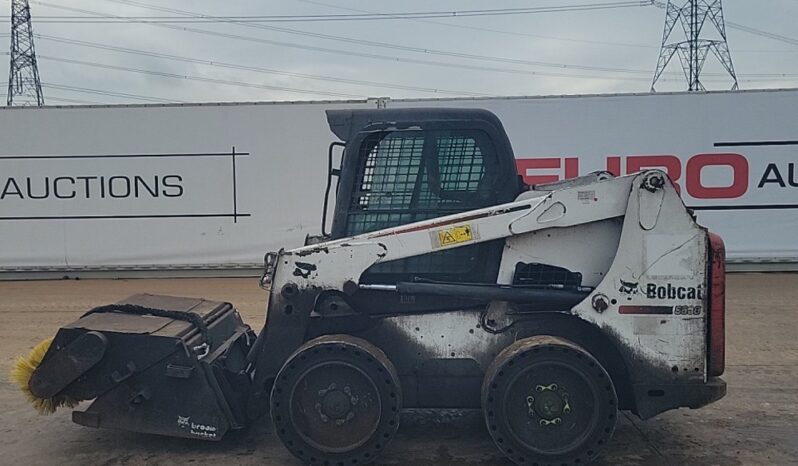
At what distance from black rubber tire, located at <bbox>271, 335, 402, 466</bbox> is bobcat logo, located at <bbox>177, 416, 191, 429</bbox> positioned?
0.59 meters

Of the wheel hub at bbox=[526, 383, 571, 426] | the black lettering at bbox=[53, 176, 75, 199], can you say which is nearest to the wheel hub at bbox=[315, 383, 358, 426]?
the wheel hub at bbox=[526, 383, 571, 426]

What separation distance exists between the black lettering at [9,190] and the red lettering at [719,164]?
11.1m

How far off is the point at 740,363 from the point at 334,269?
14.2 feet

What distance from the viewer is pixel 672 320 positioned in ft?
14.1

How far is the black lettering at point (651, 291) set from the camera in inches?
169

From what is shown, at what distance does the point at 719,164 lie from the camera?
11672mm

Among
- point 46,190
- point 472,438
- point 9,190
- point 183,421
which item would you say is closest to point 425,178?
point 472,438

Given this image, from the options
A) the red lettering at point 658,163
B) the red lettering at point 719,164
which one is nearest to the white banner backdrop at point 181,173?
the red lettering at point 658,163

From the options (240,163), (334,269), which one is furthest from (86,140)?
(334,269)

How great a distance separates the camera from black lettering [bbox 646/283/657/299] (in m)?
4.30

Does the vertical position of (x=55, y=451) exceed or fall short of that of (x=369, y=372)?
it falls short

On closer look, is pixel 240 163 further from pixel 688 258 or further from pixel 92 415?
pixel 688 258

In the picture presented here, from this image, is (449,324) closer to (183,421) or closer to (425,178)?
(425,178)

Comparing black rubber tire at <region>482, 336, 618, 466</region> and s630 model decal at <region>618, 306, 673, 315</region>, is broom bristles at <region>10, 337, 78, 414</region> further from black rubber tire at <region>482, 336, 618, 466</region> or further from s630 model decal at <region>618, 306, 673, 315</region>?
s630 model decal at <region>618, 306, 673, 315</region>
